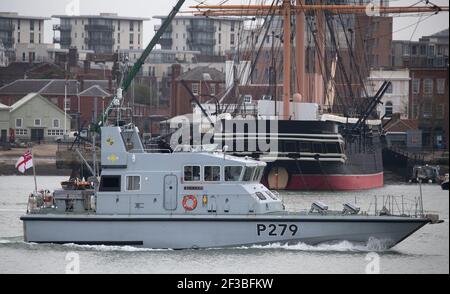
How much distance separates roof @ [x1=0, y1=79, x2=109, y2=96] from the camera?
105 m

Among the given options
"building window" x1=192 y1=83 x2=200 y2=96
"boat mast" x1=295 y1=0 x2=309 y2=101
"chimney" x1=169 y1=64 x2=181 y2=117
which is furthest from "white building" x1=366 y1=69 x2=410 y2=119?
"boat mast" x1=295 y1=0 x2=309 y2=101

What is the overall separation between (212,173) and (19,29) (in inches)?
4599

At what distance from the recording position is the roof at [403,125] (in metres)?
102

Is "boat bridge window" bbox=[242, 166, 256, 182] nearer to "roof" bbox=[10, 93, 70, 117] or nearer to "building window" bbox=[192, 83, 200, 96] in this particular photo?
"roof" bbox=[10, 93, 70, 117]

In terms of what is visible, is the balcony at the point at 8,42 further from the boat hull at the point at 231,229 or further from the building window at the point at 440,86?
the boat hull at the point at 231,229

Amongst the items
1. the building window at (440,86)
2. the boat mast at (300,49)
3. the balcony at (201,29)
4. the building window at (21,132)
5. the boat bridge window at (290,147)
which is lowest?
the building window at (21,132)

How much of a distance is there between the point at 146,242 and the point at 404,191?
115 feet

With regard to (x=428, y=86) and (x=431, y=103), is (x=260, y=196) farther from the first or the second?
(x=428, y=86)

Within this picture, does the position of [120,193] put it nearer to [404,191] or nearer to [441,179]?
[404,191]

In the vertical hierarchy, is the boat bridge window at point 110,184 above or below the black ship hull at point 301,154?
above

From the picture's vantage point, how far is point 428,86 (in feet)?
356

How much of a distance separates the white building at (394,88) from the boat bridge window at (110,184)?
7040cm

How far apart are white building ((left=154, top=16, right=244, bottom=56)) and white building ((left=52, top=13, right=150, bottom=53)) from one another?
4933 millimetres

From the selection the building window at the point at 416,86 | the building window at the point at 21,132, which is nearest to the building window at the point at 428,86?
the building window at the point at 416,86
